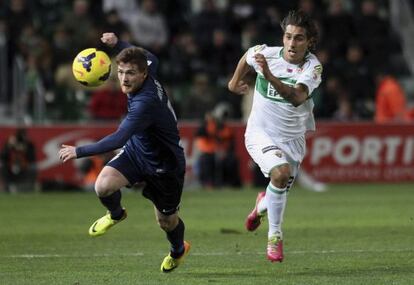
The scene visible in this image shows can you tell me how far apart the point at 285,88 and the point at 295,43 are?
0.64 m

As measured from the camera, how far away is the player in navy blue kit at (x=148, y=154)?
33.1ft

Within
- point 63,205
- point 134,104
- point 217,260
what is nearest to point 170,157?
point 134,104

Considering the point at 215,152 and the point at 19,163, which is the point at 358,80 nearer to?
the point at 215,152

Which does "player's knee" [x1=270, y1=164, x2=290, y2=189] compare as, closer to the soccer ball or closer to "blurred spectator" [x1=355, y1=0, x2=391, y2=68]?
the soccer ball

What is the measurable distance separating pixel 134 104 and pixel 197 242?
3.65 metres

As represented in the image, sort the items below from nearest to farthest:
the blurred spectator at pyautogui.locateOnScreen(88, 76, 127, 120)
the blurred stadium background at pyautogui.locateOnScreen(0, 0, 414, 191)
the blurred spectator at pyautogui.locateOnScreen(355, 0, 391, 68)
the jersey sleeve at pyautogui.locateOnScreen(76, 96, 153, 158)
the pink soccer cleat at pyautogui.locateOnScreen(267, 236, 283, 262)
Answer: the jersey sleeve at pyautogui.locateOnScreen(76, 96, 153, 158) < the pink soccer cleat at pyautogui.locateOnScreen(267, 236, 283, 262) < the blurred spectator at pyautogui.locateOnScreen(88, 76, 127, 120) < the blurred stadium background at pyautogui.locateOnScreen(0, 0, 414, 191) < the blurred spectator at pyautogui.locateOnScreen(355, 0, 391, 68)

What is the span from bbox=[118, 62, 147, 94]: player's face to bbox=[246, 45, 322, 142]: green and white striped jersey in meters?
1.61

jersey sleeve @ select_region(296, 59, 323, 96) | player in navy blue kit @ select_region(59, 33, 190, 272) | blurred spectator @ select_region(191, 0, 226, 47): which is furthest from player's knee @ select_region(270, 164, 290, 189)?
blurred spectator @ select_region(191, 0, 226, 47)

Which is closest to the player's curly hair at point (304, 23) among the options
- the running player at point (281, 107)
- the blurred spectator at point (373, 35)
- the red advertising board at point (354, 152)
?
the running player at point (281, 107)

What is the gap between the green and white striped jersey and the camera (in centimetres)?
1134

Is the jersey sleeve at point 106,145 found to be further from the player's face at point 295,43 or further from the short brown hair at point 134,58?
the player's face at point 295,43

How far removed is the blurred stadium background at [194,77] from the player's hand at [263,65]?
1165 cm

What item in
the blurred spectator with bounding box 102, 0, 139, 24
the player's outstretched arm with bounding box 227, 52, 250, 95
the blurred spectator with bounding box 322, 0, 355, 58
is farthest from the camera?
the blurred spectator with bounding box 322, 0, 355, 58

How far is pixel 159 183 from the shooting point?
10.5m
